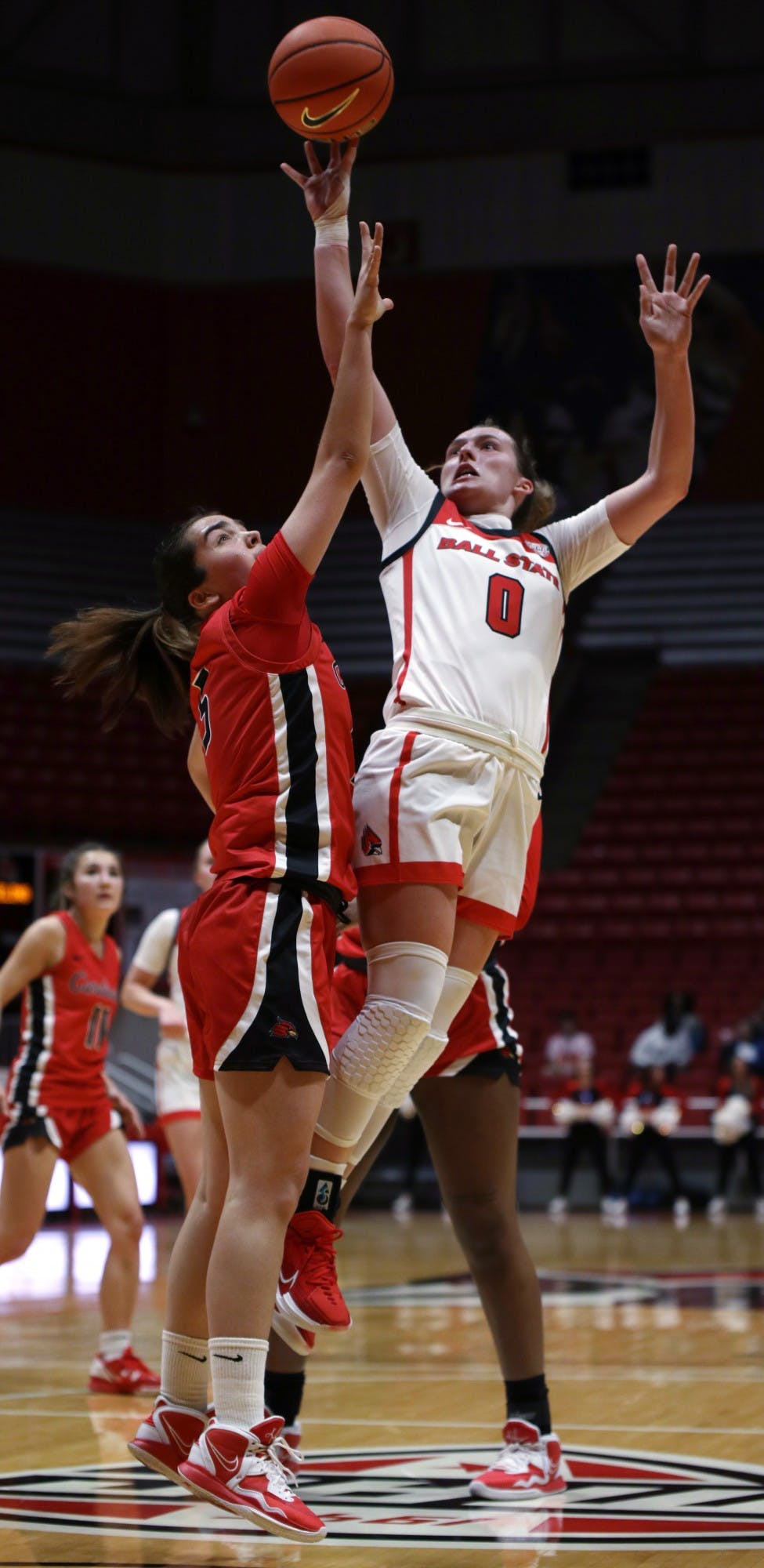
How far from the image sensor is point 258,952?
11.0 ft

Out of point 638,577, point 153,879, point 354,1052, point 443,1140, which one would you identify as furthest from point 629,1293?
point 638,577

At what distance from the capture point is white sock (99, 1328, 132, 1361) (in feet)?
20.0

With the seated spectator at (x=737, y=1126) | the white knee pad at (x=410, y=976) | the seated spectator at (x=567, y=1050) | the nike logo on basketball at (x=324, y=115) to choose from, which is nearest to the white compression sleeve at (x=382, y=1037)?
the white knee pad at (x=410, y=976)

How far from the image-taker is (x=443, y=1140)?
4438mm

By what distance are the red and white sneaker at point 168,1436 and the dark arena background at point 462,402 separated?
11.9m

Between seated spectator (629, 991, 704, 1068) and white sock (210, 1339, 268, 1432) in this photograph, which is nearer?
white sock (210, 1339, 268, 1432)

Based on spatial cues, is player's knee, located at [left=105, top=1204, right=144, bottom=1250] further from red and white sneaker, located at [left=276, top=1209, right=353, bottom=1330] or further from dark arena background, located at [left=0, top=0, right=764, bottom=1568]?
dark arena background, located at [left=0, top=0, right=764, bottom=1568]

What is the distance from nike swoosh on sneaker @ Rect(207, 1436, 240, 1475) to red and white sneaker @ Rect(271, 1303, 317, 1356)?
0.99 ft

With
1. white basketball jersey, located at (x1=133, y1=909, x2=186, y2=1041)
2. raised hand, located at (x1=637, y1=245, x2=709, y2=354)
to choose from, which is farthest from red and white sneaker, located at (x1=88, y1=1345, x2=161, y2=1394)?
raised hand, located at (x1=637, y1=245, x2=709, y2=354)

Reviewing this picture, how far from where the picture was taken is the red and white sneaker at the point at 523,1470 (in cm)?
419

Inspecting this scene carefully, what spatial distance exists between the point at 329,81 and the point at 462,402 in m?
17.4

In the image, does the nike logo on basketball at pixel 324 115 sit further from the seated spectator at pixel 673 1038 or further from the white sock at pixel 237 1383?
the seated spectator at pixel 673 1038

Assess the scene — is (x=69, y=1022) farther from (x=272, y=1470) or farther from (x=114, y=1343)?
(x=272, y=1470)

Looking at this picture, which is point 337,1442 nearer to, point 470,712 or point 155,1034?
point 470,712
